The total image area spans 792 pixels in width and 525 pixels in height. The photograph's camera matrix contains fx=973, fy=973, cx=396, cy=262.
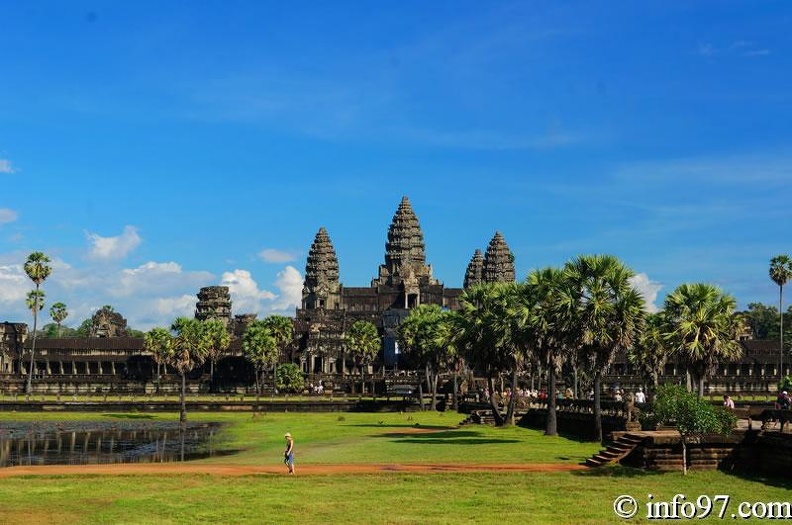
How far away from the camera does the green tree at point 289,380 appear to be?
405 ft

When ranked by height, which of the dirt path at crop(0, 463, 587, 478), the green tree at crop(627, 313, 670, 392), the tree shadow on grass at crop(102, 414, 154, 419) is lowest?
the tree shadow on grass at crop(102, 414, 154, 419)

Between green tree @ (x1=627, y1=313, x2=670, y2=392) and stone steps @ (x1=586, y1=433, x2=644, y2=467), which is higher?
green tree @ (x1=627, y1=313, x2=670, y2=392)

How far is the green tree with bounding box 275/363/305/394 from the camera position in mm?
123438

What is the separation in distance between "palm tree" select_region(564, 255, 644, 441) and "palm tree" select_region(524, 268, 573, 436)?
0.59 m

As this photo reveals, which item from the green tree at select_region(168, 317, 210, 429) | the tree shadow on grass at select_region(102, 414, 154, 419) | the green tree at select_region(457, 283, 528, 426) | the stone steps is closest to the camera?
the stone steps

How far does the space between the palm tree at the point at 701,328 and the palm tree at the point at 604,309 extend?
2.14 metres

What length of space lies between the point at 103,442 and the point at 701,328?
118ft

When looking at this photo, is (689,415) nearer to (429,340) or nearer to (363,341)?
Result: (429,340)

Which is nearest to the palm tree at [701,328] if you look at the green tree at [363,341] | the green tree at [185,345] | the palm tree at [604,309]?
the palm tree at [604,309]

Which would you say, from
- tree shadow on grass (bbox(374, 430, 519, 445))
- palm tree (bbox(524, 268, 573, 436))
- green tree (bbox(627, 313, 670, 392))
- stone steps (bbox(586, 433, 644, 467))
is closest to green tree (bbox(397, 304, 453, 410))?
green tree (bbox(627, 313, 670, 392))

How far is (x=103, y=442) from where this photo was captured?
59844 mm

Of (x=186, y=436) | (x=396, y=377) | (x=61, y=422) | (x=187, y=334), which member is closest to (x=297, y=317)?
(x=396, y=377)

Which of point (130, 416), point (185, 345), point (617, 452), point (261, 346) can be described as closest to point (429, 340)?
point (185, 345)

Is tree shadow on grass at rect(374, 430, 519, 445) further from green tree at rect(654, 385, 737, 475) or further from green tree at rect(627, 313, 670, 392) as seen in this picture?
green tree at rect(654, 385, 737, 475)
